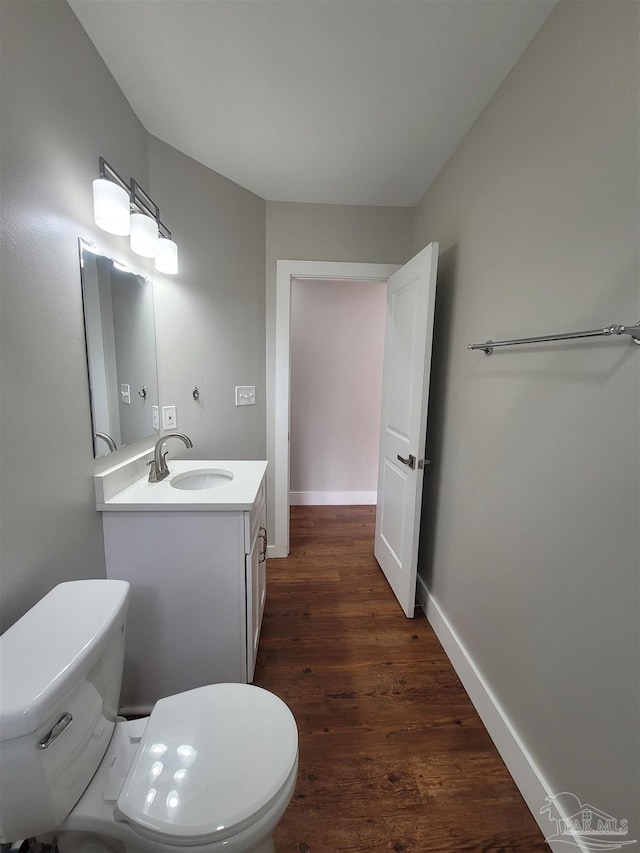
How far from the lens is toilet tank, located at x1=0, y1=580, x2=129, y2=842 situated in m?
Result: 0.59

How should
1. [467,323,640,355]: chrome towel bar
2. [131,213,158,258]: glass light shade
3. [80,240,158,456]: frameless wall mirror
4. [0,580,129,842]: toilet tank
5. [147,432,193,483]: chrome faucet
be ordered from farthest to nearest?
[147,432,193,483]: chrome faucet < [131,213,158,258]: glass light shade < [80,240,158,456]: frameless wall mirror < [467,323,640,355]: chrome towel bar < [0,580,129,842]: toilet tank

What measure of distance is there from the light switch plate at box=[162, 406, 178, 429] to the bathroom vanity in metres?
0.46

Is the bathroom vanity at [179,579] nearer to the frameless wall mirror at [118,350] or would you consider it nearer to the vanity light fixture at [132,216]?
the frameless wall mirror at [118,350]

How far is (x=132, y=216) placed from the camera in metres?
1.27

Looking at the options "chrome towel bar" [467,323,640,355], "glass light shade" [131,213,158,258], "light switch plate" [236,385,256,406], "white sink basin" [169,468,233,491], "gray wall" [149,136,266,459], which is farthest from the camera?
"light switch plate" [236,385,256,406]

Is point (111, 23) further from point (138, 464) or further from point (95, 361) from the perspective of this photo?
point (138, 464)

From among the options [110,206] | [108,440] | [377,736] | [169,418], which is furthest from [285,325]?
[377,736]

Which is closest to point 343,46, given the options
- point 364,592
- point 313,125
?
point 313,125

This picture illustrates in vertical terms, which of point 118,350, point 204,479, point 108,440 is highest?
point 118,350

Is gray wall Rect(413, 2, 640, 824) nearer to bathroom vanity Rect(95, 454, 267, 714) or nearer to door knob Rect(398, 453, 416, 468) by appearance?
door knob Rect(398, 453, 416, 468)

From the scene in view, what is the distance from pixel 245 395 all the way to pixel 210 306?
1.82ft

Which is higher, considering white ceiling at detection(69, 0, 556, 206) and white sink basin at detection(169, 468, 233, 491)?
white ceiling at detection(69, 0, 556, 206)

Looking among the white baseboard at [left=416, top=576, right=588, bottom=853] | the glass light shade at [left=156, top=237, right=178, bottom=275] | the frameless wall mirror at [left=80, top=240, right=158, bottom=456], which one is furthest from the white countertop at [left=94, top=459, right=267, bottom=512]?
the white baseboard at [left=416, top=576, right=588, bottom=853]

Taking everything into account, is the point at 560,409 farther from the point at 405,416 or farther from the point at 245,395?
the point at 245,395
